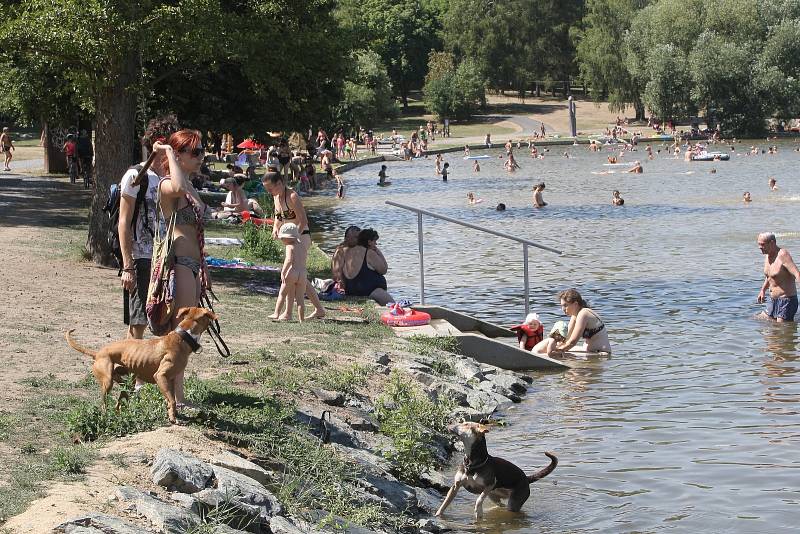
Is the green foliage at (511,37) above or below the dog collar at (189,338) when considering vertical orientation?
above

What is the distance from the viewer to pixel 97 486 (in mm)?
6512

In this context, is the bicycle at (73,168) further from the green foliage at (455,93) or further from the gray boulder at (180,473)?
the green foliage at (455,93)

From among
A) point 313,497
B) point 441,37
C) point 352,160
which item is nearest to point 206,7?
point 313,497

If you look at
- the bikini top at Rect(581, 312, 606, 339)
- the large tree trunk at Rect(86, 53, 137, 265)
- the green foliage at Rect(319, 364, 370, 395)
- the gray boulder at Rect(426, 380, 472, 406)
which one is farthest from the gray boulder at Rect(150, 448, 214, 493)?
the large tree trunk at Rect(86, 53, 137, 265)

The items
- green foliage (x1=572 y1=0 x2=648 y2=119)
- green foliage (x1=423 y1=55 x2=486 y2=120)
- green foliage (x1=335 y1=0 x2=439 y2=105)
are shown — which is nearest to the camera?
A: green foliage (x1=572 y1=0 x2=648 y2=119)

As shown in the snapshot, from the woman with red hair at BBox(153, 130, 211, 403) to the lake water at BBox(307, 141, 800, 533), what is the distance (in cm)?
258

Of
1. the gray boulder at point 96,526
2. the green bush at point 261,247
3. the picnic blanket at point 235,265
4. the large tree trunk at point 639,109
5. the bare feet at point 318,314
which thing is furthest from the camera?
the large tree trunk at point 639,109

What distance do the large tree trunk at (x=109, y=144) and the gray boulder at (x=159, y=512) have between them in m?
11.4

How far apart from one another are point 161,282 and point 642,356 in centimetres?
839

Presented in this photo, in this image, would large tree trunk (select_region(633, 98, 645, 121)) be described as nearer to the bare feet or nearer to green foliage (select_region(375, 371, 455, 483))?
the bare feet

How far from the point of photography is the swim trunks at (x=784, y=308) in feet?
55.9

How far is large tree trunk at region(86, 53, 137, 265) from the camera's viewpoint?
1731 centimetres

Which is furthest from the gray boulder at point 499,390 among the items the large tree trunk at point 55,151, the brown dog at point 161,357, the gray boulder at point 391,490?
the large tree trunk at point 55,151

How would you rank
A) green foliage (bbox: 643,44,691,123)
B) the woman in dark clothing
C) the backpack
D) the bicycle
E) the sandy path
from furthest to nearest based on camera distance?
green foliage (bbox: 643,44,691,123), the bicycle, the woman in dark clothing, the sandy path, the backpack
